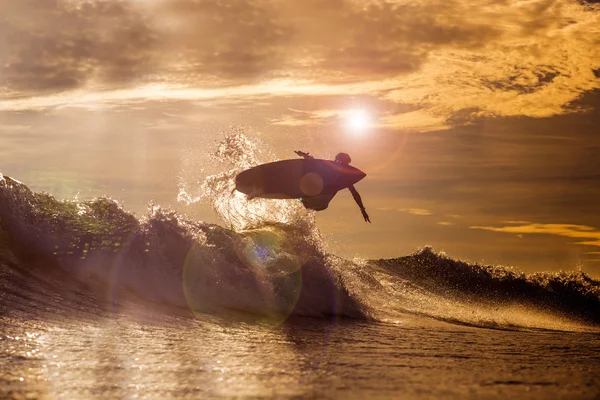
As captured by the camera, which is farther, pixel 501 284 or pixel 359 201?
pixel 501 284

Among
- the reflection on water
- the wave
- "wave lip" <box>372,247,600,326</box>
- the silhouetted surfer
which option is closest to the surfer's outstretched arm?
the silhouetted surfer

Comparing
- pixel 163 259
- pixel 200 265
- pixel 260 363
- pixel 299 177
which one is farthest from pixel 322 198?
pixel 260 363

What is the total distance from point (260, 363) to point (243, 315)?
4.83 m

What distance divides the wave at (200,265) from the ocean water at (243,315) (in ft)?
0.14

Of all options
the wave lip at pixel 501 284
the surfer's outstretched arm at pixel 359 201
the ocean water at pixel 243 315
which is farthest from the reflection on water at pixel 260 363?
the wave lip at pixel 501 284

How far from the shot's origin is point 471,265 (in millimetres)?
23312

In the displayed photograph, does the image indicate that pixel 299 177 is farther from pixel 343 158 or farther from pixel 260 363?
pixel 260 363

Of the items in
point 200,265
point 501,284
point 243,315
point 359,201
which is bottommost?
point 501,284

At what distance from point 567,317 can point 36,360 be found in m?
17.8

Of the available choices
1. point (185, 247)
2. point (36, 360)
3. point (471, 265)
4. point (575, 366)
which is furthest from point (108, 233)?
point (471, 265)

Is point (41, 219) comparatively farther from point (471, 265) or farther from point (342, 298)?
point (471, 265)

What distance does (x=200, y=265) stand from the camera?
13.7 metres

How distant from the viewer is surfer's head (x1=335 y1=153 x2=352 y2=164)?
1573 centimetres

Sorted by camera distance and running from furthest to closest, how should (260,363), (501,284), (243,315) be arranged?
(501,284) → (243,315) → (260,363)
